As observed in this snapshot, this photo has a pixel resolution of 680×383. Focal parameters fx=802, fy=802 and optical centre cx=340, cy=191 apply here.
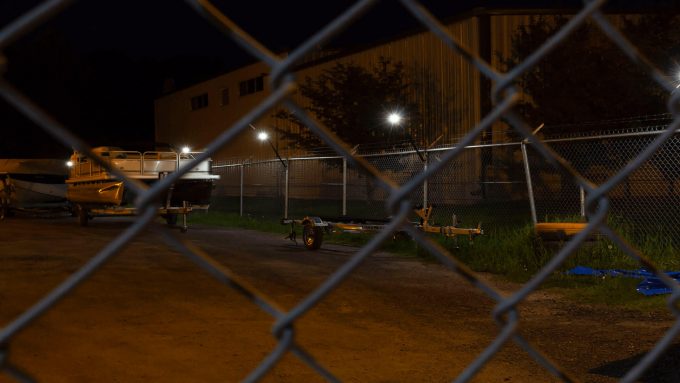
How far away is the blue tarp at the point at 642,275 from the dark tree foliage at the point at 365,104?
1737 cm

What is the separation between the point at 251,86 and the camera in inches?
1625

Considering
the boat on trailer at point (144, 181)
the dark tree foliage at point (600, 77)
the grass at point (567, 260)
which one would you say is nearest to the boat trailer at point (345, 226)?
the grass at point (567, 260)

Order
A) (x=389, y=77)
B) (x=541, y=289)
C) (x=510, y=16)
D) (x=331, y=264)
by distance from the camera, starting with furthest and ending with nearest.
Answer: (x=389, y=77), (x=510, y=16), (x=331, y=264), (x=541, y=289)

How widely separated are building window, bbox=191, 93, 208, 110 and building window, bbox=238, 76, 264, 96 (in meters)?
5.33

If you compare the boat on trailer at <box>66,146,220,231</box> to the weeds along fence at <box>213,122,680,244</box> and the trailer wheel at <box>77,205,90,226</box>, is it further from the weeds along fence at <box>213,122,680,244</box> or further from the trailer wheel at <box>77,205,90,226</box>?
the weeds along fence at <box>213,122,680,244</box>

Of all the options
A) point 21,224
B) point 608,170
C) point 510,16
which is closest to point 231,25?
point 608,170

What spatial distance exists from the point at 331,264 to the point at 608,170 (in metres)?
9.97

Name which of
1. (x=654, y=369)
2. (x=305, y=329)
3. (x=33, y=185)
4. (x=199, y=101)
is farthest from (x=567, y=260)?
(x=199, y=101)

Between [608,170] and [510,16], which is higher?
[510,16]

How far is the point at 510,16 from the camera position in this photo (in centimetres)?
2627

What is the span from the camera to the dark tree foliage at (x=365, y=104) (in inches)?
1083

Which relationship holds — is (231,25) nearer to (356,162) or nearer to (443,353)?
(356,162)

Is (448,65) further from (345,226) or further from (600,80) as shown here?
(345,226)

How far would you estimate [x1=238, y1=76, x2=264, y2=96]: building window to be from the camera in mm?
39969
